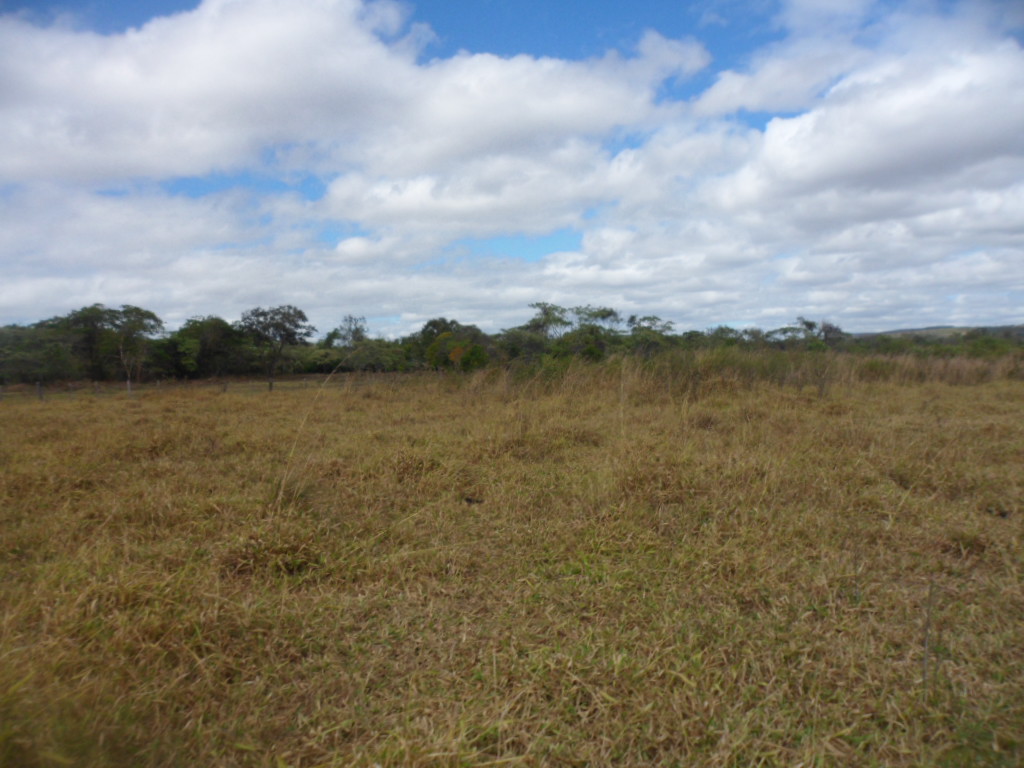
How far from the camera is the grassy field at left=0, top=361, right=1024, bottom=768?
5.50ft

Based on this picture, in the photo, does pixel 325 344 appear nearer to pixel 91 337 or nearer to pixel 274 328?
pixel 274 328

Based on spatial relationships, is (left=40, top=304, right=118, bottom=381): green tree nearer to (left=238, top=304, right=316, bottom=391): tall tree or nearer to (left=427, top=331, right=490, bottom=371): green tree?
(left=238, top=304, right=316, bottom=391): tall tree

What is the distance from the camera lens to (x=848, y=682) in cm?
193

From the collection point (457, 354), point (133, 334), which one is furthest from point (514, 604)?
point (133, 334)

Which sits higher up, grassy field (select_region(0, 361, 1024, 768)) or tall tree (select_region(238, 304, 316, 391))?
tall tree (select_region(238, 304, 316, 391))

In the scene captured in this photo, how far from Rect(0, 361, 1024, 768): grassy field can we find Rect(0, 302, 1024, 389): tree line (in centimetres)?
556

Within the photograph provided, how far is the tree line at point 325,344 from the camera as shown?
41.9ft

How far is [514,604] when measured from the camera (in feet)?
8.18

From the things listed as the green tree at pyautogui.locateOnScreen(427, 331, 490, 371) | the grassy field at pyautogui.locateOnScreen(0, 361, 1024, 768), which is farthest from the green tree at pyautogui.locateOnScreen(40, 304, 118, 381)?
the grassy field at pyautogui.locateOnScreen(0, 361, 1024, 768)

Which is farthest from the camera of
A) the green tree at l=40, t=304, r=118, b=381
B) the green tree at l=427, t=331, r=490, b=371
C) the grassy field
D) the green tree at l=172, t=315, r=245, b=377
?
the green tree at l=172, t=315, r=245, b=377

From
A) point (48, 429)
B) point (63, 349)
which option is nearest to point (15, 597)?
point (48, 429)

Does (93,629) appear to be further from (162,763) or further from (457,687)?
(457,687)

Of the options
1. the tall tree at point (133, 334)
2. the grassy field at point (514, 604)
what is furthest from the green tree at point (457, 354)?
the tall tree at point (133, 334)

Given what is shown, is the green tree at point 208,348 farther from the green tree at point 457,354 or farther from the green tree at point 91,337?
the green tree at point 457,354
